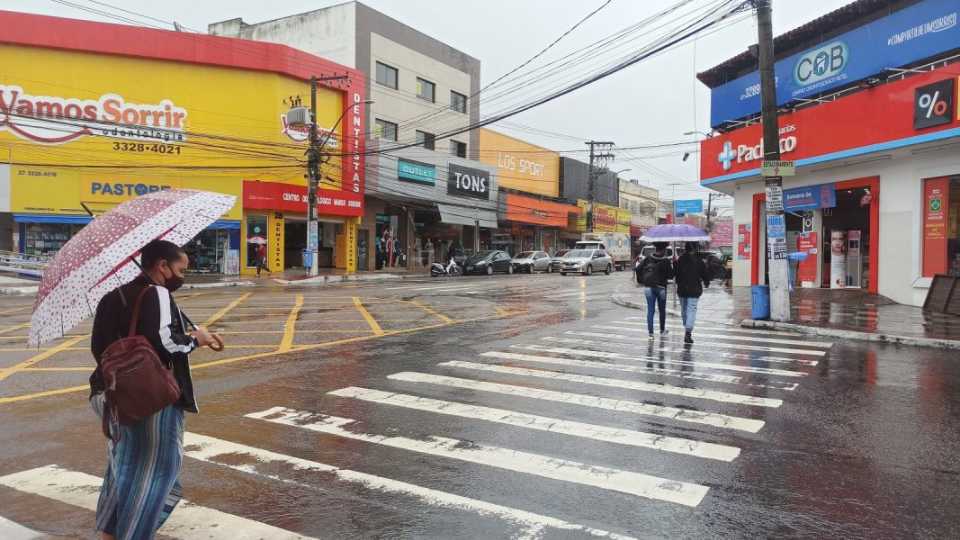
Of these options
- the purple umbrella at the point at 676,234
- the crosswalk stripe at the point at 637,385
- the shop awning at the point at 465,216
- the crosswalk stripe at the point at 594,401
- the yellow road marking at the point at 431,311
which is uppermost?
the shop awning at the point at 465,216

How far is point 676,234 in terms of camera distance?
12.2 meters

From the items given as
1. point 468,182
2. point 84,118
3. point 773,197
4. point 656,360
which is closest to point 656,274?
point 656,360

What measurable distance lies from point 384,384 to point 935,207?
15525 mm

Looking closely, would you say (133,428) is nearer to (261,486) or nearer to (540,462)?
(261,486)

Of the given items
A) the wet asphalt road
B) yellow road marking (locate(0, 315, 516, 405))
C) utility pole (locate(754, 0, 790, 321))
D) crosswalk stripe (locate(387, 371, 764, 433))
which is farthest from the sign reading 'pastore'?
crosswalk stripe (locate(387, 371, 764, 433))

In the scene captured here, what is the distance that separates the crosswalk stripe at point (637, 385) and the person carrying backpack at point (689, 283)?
347 centimetres

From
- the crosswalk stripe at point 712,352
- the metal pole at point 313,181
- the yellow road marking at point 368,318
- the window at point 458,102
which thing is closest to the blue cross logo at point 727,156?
the crosswalk stripe at point 712,352

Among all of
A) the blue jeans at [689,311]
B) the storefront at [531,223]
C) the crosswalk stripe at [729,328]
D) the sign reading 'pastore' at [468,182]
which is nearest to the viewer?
the blue jeans at [689,311]

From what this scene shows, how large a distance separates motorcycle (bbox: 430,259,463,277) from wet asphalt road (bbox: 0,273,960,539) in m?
23.9

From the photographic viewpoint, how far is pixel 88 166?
2698 cm

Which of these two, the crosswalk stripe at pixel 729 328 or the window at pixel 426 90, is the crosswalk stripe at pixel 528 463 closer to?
the crosswalk stripe at pixel 729 328

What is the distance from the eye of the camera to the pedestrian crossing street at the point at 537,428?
13.3 ft

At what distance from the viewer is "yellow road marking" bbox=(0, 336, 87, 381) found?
809 cm

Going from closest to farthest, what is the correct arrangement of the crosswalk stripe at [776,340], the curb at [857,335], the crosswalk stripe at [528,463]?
1. the crosswalk stripe at [528,463]
2. the curb at [857,335]
3. the crosswalk stripe at [776,340]
